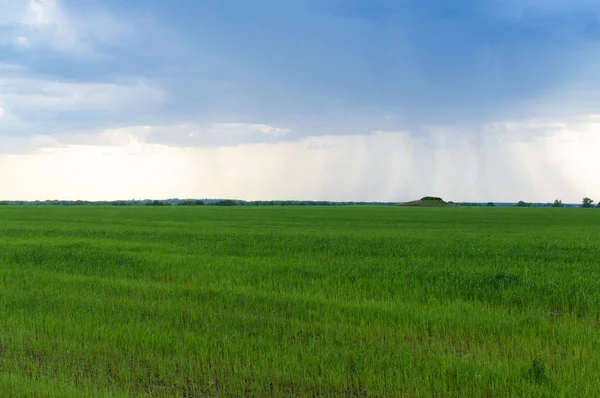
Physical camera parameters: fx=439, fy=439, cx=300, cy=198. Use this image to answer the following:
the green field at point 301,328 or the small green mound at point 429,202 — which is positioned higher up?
the small green mound at point 429,202

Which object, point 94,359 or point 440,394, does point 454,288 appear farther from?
point 94,359

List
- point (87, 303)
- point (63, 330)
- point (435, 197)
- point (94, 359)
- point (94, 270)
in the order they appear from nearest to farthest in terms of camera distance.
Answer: point (94, 359)
point (63, 330)
point (87, 303)
point (94, 270)
point (435, 197)

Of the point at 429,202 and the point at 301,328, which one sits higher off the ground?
the point at 429,202

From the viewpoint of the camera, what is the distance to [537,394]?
5.41 m

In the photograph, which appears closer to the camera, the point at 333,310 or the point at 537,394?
the point at 537,394

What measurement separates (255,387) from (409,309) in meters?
4.24

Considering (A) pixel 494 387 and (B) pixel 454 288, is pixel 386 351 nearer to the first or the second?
(A) pixel 494 387

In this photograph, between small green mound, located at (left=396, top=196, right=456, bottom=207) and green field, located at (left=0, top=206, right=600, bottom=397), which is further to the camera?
small green mound, located at (left=396, top=196, right=456, bottom=207)

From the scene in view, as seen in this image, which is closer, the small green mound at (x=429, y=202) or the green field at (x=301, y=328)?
the green field at (x=301, y=328)

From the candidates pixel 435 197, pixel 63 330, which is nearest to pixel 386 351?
pixel 63 330

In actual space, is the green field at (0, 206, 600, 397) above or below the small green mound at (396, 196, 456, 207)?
below

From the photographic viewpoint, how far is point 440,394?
549 centimetres

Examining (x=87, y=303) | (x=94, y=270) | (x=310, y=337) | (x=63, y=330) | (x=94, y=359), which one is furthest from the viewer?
(x=94, y=270)

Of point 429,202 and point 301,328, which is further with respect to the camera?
point 429,202
